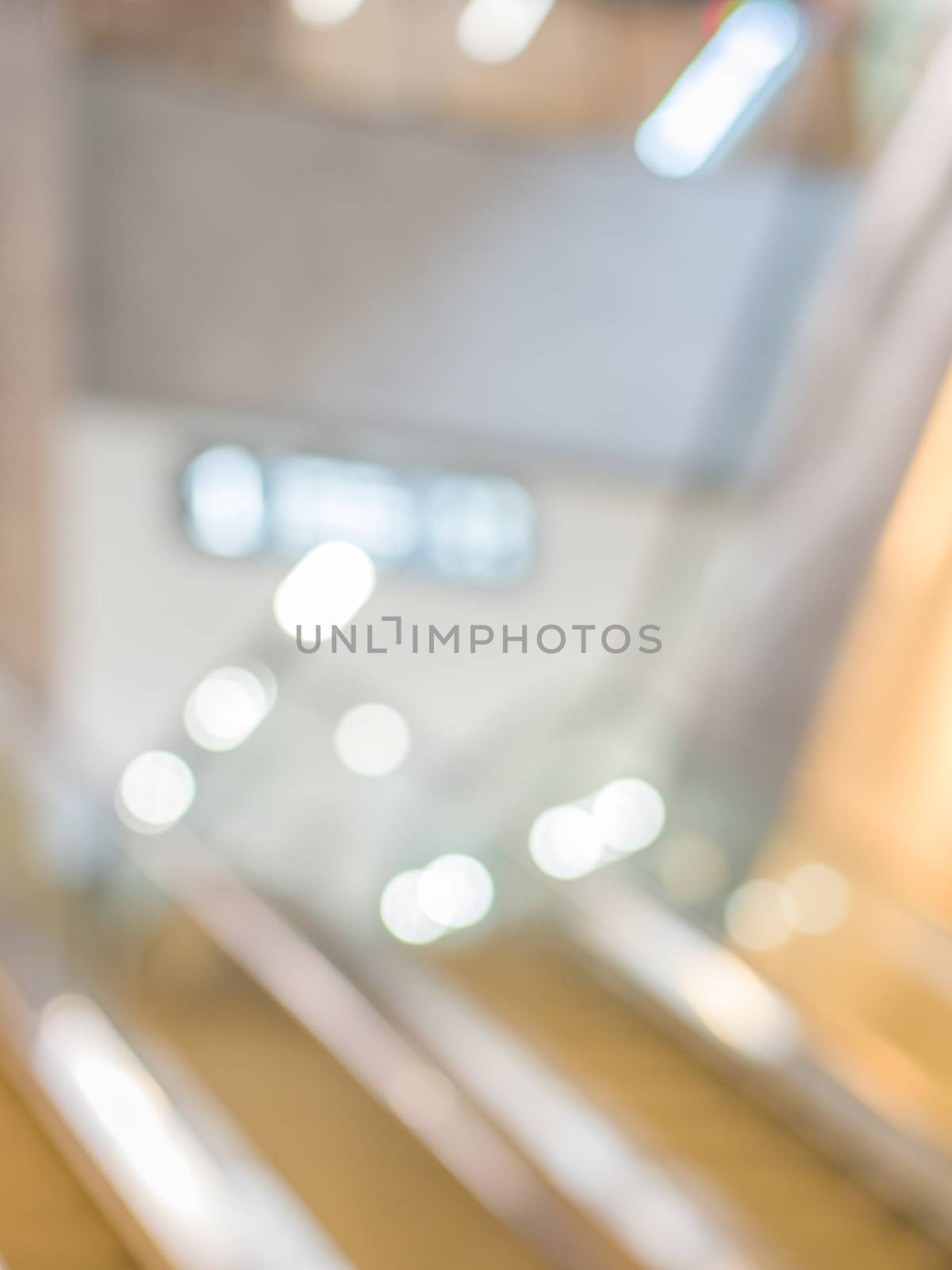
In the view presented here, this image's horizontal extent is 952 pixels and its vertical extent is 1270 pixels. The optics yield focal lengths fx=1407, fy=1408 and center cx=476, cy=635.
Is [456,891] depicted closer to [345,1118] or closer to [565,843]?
[565,843]

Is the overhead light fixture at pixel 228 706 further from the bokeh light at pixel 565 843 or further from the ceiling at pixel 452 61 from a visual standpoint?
the ceiling at pixel 452 61

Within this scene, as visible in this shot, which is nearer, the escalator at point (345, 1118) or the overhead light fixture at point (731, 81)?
the escalator at point (345, 1118)

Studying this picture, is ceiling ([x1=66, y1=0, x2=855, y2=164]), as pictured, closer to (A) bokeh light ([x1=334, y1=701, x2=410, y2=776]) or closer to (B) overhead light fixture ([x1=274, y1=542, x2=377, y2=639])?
(B) overhead light fixture ([x1=274, y1=542, x2=377, y2=639])

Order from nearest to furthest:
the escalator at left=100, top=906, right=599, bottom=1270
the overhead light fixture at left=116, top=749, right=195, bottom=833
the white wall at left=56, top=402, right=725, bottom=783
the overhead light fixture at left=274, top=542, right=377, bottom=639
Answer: the escalator at left=100, top=906, right=599, bottom=1270 → the overhead light fixture at left=116, top=749, right=195, bottom=833 → the overhead light fixture at left=274, top=542, right=377, bottom=639 → the white wall at left=56, top=402, right=725, bottom=783

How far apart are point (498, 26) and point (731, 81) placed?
124 cm

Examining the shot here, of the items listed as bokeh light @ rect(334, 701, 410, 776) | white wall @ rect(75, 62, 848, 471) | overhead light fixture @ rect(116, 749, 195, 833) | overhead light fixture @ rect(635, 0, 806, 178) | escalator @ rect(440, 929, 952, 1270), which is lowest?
escalator @ rect(440, 929, 952, 1270)

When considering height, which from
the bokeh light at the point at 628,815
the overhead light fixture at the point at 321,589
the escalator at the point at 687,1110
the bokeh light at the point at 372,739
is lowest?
the escalator at the point at 687,1110

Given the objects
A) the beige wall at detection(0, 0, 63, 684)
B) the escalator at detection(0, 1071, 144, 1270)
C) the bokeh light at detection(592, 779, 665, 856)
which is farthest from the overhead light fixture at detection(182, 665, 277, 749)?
the beige wall at detection(0, 0, 63, 684)

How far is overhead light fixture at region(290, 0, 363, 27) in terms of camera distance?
664 cm

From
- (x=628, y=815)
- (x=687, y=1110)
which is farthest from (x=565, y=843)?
(x=687, y=1110)

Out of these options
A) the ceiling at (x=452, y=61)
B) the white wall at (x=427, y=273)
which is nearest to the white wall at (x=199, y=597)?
the white wall at (x=427, y=273)

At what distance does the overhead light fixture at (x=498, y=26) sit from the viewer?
6.79 metres

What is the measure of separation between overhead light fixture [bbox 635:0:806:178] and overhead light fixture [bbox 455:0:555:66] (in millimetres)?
722

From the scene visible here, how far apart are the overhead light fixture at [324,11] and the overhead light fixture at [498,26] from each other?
1.72 ft
